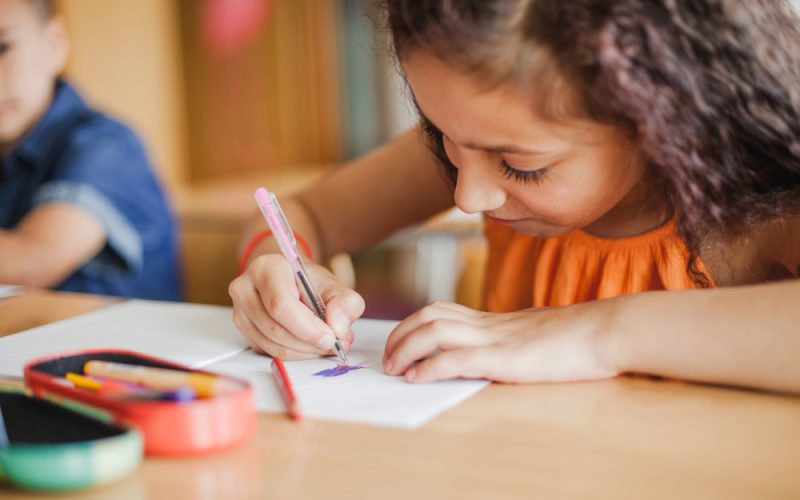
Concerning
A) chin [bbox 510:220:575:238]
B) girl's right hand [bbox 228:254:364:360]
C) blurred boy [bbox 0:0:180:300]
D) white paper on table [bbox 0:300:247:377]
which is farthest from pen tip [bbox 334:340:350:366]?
blurred boy [bbox 0:0:180:300]

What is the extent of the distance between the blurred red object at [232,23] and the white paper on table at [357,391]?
266 centimetres

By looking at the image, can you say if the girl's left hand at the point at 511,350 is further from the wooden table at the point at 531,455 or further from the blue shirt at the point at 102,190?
the blue shirt at the point at 102,190

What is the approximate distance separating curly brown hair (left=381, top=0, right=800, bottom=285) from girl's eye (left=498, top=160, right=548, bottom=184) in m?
0.06

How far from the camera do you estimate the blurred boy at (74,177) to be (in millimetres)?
1743

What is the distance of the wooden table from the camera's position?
543 mm

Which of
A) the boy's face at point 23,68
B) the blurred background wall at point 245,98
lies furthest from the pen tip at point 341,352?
the blurred background wall at point 245,98

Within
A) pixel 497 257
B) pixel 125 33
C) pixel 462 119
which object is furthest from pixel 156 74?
pixel 462 119

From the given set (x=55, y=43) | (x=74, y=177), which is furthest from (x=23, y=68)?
(x=74, y=177)

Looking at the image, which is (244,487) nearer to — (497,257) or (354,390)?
(354,390)

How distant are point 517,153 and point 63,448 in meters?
Result: 0.43

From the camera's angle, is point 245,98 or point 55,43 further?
point 245,98

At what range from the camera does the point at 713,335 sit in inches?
28.8

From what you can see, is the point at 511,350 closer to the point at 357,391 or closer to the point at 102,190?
the point at 357,391

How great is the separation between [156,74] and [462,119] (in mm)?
2640
